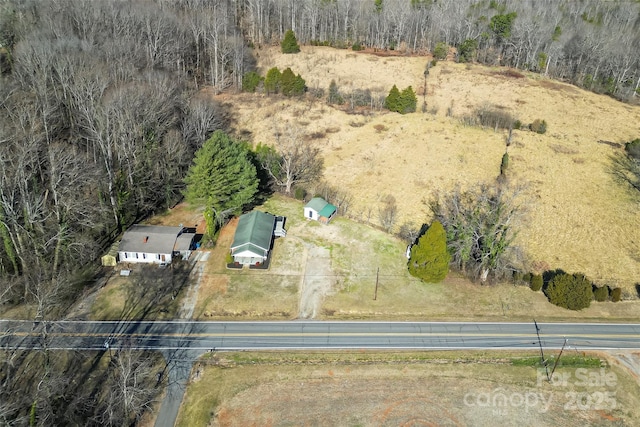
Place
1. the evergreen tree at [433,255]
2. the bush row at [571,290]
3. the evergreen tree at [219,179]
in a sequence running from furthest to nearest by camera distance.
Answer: the evergreen tree at [219,179], the evergreen tree at [433,255], the bush row at [571,290]

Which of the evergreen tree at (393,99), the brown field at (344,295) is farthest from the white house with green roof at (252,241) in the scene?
the evergreen tree at (393,99)

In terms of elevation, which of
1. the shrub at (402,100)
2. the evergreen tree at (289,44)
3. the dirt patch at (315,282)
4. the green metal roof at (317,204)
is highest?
the evergreen tree at (289,44)

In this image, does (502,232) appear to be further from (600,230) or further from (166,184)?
(166,184)

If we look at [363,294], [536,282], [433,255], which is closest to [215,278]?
[363,294]

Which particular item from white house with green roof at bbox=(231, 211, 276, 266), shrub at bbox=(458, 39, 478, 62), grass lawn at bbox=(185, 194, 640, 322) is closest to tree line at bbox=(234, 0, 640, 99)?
shrub at bbox=(458, 39, 478, 62)

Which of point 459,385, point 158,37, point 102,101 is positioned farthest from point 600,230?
point 158,37

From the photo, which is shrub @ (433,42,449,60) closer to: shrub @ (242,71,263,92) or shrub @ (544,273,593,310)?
shrub @ (242,71,263,92)

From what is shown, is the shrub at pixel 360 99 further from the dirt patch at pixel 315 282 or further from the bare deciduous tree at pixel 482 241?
the dirt patch at pixel 315 282
